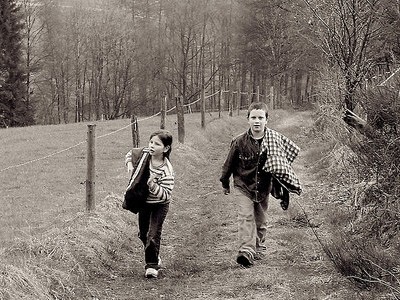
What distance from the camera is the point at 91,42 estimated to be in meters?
48.1

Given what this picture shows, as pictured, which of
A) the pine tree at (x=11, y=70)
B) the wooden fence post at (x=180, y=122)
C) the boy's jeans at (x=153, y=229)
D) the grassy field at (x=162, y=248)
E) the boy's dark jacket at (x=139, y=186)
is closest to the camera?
the grassy field at (x=162, y=248)

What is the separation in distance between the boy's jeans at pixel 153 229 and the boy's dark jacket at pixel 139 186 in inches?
5.2

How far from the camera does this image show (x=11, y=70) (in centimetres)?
4072

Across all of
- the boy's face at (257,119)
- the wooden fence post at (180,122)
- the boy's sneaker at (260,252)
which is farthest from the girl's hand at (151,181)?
the wooden fence post at (180,122)

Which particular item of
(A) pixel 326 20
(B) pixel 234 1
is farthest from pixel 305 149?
(B) pixel 234 1

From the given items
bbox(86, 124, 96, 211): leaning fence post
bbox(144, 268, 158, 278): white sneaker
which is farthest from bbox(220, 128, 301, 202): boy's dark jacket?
bbox(86, 124, 96, 211): leaning fence post

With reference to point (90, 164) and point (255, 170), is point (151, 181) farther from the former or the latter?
point (90, 164)

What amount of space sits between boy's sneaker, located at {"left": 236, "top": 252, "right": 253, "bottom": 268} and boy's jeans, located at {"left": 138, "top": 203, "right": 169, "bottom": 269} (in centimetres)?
88

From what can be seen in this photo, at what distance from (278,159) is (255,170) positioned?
0.29 metres

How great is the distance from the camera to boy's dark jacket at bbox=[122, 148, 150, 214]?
5.88 m

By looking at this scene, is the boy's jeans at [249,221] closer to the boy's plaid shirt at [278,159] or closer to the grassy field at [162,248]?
Result: the grassy field at [162,248]

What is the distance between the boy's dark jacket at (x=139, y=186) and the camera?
231 inches

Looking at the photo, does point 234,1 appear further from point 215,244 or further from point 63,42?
point 215,244

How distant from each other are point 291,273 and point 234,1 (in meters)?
43.4
